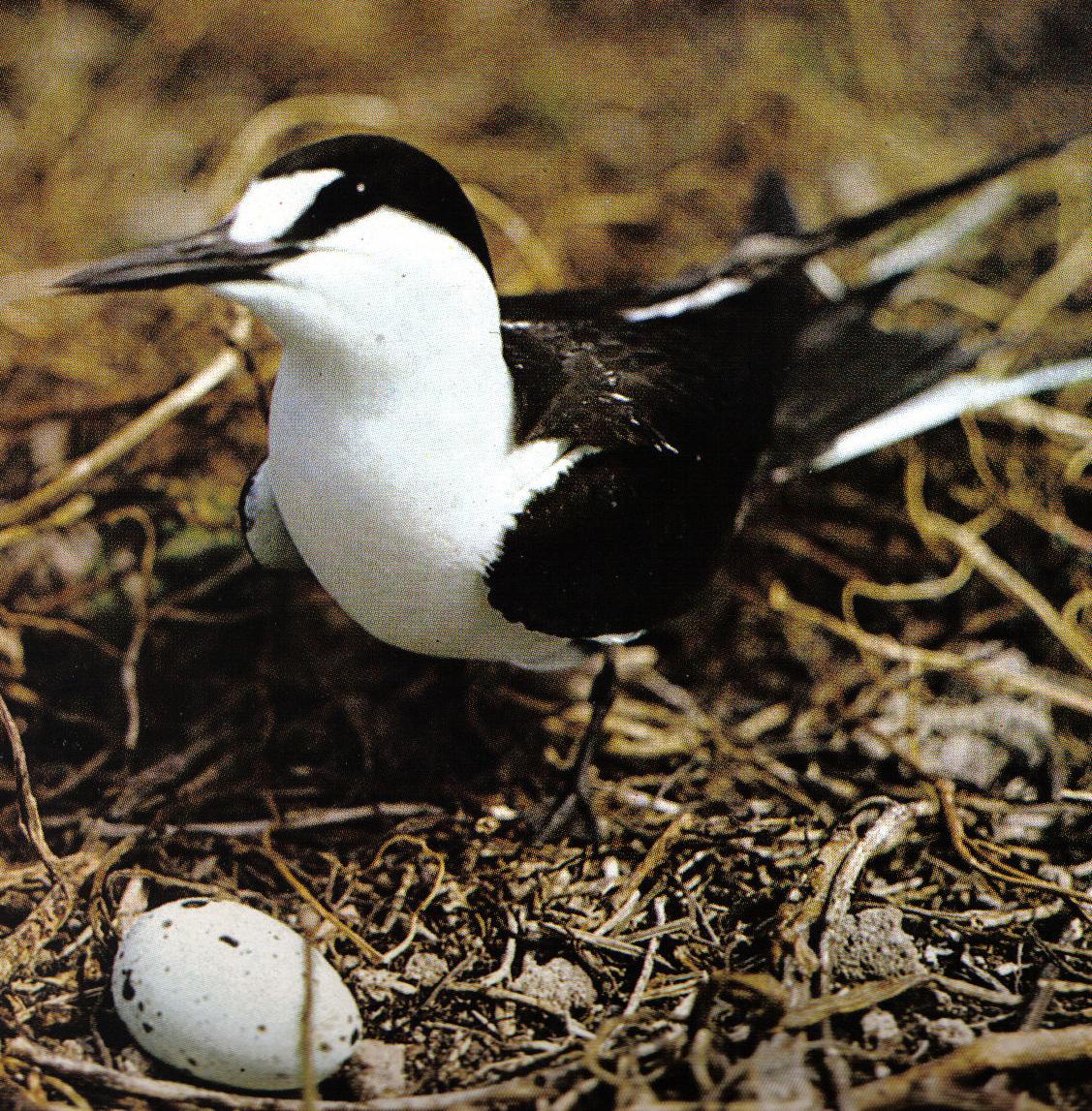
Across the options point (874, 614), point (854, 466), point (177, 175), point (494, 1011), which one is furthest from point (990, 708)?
point (177, 175)

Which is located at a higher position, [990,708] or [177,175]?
[177,175]

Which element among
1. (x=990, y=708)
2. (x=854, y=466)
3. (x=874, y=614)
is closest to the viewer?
(x=990, y=708)

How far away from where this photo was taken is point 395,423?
167 cm

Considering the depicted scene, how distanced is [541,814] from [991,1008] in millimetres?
732

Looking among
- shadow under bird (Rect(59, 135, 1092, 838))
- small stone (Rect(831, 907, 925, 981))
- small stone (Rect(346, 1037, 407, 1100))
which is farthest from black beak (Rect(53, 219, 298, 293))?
small stone (Rect(831, 907, 925, 981))

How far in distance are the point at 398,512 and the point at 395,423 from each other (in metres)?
0.12

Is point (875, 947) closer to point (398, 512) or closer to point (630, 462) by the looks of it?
point (630, 462)

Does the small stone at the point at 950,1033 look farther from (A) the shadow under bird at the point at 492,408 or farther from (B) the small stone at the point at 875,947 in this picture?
(A) the shadow under bird at the point at 492,408

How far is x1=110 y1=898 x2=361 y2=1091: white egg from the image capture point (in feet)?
5.05

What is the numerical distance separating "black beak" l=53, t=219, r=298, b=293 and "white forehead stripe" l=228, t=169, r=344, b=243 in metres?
0.01

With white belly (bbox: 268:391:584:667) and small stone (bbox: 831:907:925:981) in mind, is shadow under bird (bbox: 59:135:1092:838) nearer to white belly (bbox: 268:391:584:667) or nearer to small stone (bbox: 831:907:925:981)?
white belly (bbox: 268:391:584:667)

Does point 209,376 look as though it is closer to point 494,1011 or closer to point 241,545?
point 241,545

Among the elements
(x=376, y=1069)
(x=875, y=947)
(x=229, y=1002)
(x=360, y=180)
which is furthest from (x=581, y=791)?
(x=360, y=180)

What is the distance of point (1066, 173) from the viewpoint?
3.17m
